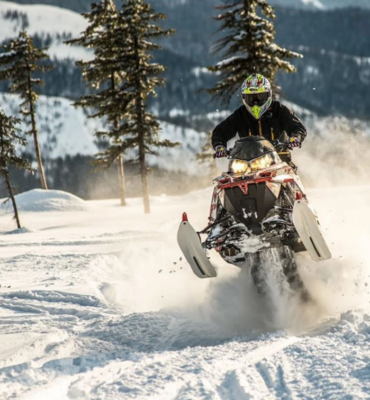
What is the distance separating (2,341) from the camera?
5152 mm

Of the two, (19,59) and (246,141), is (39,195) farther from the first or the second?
(246,141)

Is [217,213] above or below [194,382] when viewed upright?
above

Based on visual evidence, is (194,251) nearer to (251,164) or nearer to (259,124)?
(251,164)

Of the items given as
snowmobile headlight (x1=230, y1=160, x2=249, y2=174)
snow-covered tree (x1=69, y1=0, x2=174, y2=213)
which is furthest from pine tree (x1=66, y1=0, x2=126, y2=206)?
snowmobile headlight (x1=230, y1=160, x2=249, y2=174)

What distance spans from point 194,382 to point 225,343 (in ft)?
3.88

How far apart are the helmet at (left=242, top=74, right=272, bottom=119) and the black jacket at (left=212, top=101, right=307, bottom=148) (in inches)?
9.1

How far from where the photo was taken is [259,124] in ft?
22.9

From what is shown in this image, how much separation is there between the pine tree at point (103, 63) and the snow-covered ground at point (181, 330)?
57.5 ft

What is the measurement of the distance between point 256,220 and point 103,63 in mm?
23319

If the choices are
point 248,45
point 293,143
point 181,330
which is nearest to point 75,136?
point 248,45

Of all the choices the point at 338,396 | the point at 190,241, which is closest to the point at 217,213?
the point at 190,241

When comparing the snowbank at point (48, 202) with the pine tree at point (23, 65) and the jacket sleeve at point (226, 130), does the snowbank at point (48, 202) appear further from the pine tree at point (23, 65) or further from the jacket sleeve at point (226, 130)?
the jacket sleeve at point (226, 130)

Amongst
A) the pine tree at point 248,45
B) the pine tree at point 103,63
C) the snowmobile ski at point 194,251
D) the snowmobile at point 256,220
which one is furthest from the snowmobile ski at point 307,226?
the pine tree at point 103,63

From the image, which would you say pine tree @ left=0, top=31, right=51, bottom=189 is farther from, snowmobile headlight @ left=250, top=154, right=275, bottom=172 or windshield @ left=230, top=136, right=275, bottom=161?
snowmobile headlight @ left=250, top=154, right=275, bottom=172
